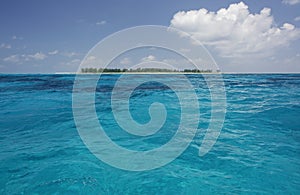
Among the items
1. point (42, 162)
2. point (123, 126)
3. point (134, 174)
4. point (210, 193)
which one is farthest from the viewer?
point (123, 126)

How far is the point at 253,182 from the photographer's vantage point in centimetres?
374

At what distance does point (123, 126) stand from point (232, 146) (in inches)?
162

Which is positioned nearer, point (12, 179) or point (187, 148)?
point (12, 179)

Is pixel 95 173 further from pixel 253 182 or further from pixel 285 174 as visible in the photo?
pixel 285 174

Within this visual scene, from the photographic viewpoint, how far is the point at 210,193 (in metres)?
3.44

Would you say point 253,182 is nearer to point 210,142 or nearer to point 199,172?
point 199,172

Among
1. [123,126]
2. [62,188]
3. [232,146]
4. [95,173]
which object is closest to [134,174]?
[95,173]

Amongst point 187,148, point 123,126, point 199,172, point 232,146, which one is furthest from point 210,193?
point 123,126

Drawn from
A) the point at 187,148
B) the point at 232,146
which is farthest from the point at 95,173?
the point at 232,146

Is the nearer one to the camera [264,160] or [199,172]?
[199,172]

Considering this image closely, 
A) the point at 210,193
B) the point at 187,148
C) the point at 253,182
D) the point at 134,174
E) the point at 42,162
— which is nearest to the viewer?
the point at 210,193

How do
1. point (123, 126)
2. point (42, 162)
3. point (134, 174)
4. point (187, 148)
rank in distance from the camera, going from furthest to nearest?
point (123, 126), point (187, 148), point (42, 162), point (134, 174)

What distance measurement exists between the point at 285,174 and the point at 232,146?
1499 millimetres

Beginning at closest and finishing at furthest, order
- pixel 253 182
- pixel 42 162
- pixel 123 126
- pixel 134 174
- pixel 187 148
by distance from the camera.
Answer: pixel 253 182, pixel 134 174, pixel 42 162, pixel 187 148, pixel 123 126
